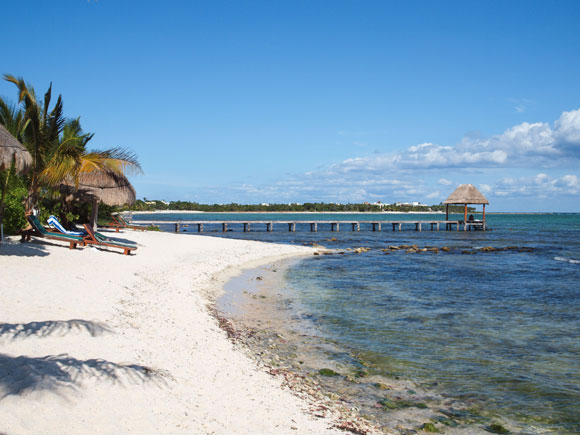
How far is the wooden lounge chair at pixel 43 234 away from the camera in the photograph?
13.8 m

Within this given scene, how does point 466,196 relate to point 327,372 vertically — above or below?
above

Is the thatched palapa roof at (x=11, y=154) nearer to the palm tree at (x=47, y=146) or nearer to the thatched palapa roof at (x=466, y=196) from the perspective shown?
the palm tree at (x=47, y=146)

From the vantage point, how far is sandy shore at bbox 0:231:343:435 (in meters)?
4.24

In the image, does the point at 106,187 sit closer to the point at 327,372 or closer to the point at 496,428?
the point at 327,372

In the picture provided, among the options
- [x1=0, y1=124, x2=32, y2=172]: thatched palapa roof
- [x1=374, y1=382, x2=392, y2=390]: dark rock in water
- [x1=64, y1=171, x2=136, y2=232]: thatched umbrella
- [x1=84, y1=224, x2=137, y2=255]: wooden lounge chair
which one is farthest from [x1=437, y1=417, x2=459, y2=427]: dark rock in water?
[x1=64, y1=171, x2=136, y2=232]: thatched umbrella

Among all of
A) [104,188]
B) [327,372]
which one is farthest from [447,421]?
[104,188]

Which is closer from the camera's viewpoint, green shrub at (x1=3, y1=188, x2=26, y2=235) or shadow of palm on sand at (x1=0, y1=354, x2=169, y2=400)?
shadow of palm on sand at (x1=0, y1=354, x2=169, y2=400)

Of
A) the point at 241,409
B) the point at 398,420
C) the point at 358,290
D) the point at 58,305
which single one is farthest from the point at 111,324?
the point at 358,290

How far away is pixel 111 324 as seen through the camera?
23.2 feet

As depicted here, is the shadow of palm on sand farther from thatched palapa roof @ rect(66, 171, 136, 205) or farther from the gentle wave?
the gentle wave

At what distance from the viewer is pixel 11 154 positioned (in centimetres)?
999

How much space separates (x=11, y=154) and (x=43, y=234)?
15.8 feet

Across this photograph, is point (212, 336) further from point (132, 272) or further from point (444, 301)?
point (444, 301)

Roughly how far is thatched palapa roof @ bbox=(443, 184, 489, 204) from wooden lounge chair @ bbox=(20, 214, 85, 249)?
4470 cm
